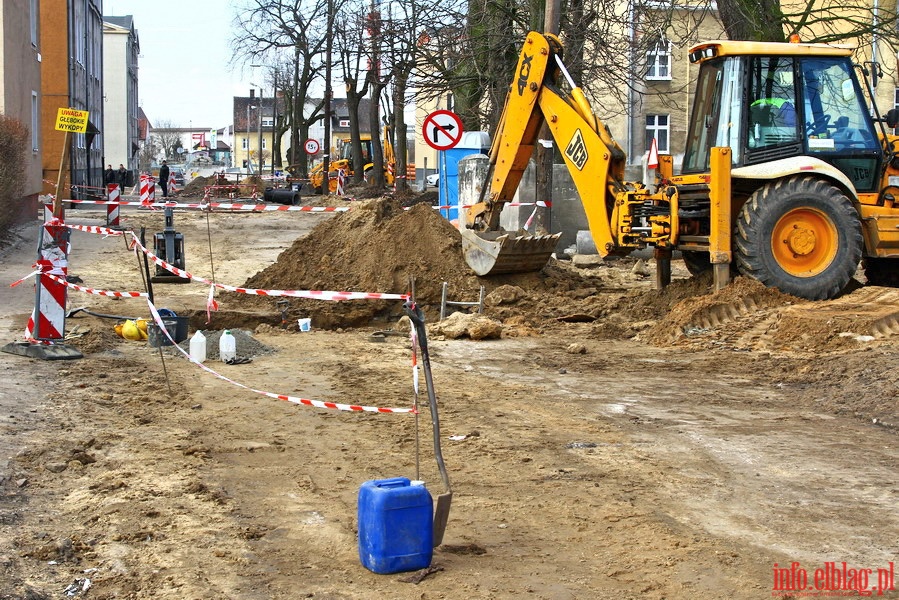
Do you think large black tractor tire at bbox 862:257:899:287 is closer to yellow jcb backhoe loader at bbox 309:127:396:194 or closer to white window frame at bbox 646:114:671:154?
white window frame at bbox 646:114:671:154

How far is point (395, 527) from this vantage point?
4.69 metres

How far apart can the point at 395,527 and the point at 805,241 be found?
334 inches

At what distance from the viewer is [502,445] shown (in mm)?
7035

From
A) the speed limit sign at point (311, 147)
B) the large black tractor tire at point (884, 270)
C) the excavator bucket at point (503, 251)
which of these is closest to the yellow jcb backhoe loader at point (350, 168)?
the speed limit sign at point (311, 147)

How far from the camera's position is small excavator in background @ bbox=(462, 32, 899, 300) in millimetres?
11742

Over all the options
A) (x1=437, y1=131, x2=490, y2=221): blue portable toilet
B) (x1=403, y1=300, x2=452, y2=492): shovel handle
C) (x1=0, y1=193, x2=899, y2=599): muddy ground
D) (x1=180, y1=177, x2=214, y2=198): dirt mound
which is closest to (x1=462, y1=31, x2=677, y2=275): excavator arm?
(x1=0, y1=193, x2=899, y2=599): muddy ground

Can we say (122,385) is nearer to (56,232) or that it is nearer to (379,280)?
(56,232)

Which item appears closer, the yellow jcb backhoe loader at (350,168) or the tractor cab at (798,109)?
the tractor cab at (798,109)

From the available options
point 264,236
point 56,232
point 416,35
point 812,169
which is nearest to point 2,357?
point 56,232

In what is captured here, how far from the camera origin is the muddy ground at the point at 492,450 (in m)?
4.81

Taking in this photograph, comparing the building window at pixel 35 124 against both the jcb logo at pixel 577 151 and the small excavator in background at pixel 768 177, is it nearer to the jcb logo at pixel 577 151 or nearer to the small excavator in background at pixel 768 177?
the jcb logo at pixel 577 151

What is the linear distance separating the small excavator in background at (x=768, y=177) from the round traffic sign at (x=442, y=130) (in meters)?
4.47

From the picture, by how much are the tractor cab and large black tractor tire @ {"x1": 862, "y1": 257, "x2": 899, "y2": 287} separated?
135 centimetres

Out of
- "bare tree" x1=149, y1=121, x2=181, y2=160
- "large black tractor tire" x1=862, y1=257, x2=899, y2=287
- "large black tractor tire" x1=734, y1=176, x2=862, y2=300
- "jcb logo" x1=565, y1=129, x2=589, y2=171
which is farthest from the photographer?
"bare tree" x1=149, y1=121, x2=181, y2=160
